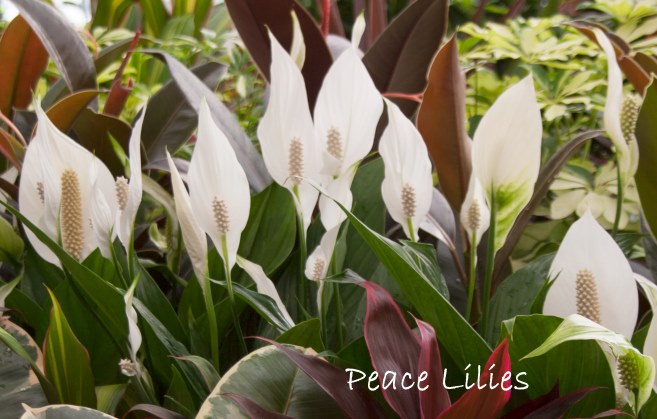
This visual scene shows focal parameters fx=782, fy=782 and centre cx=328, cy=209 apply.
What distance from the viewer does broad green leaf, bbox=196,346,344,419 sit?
49cm

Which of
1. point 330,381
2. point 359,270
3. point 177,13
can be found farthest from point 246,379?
point 177,13

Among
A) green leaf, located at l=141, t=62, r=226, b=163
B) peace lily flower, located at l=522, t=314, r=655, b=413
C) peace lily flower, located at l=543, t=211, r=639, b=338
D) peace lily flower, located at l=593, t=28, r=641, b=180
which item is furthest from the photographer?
green leaf, located at l=141, t=62, r=226, b=163

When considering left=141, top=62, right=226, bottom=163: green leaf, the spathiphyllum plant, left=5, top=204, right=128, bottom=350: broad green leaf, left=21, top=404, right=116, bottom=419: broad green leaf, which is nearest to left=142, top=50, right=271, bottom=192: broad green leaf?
the spathiphyllum plant

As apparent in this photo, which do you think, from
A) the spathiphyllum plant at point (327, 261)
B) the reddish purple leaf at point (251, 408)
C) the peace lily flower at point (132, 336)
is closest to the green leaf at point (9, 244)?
the spathiphyllum plant at point (327, 261)

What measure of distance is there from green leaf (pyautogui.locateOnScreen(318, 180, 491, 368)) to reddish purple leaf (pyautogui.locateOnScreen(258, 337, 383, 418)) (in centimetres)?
7

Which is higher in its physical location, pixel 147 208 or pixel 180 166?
pixel 180 166

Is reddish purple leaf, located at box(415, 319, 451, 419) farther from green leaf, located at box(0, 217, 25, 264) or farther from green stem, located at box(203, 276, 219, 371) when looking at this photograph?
green leaf, located at box(0, 217, 25, 264)

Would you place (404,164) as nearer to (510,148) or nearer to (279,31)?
(510,148)

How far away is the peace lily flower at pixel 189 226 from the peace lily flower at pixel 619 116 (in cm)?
32

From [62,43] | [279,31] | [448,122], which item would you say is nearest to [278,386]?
[448,122]

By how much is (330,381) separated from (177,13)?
1.67 meters

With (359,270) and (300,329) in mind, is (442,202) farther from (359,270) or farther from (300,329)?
(300,329)

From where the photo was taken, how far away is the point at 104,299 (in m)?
0.54

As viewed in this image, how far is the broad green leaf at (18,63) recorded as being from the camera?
93 centimetres
